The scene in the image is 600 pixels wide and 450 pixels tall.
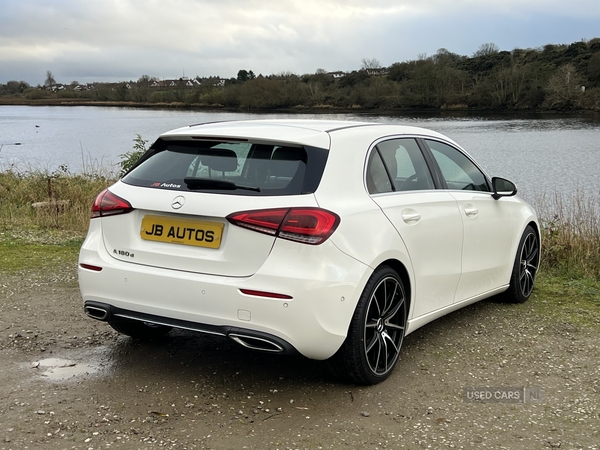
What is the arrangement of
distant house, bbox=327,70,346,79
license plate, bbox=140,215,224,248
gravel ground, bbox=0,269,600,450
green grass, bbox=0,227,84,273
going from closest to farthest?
gravel ground, bbox=0,269,600,450 → license plate, bbox=140,215,224,248 → green grass, bbox=0,227,84,273 → distant house, bbox=327,70,346,79

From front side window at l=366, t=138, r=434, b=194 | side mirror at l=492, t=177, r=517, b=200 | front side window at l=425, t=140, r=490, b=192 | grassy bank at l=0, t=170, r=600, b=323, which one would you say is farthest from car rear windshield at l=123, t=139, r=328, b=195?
grassy bank at l=0, t=170, r=600, b=323

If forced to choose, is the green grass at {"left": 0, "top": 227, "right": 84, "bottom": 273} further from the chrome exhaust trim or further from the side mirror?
the side mirror

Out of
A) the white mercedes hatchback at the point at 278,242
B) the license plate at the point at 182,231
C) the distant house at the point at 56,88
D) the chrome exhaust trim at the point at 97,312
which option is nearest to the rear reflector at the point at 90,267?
the white mercedes hatchback at the point at 278,242

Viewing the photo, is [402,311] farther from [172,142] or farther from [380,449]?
[172,142]

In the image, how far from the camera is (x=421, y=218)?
4.34 meters

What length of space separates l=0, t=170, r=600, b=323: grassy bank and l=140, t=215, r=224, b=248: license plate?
3560mm

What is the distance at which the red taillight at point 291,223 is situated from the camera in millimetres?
3480

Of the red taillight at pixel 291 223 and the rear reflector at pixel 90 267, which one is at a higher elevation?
the red taillight at pixel 291 223

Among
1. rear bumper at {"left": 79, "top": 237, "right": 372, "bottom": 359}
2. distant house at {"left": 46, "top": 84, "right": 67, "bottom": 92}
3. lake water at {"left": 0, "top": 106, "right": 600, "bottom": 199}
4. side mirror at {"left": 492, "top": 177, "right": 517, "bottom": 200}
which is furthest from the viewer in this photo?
distant house at {"left": 46, "top": 84, "right": 67, "bottom": 92}

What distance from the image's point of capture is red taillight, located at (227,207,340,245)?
11.4 feet

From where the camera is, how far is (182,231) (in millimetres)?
3697

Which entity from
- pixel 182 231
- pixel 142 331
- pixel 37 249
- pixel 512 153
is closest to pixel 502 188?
pixel 182 231

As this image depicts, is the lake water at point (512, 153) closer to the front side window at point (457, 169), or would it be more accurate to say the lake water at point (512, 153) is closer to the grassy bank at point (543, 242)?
the grassy bank at point (543, 242)

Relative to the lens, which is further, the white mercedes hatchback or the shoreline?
the shoreline
